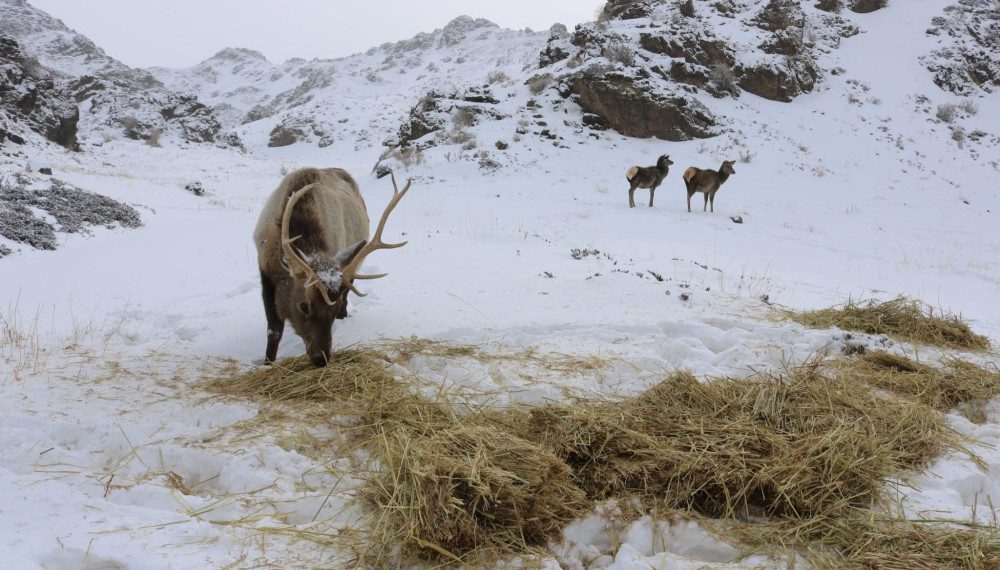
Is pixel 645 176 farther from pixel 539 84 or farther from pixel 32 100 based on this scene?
pixel 32 100

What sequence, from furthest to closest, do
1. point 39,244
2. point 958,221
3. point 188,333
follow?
point 958,221
point 39,244
point 188,333

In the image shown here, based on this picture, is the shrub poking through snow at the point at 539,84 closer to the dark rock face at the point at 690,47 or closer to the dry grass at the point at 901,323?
the dark rock face at the point at 690,47

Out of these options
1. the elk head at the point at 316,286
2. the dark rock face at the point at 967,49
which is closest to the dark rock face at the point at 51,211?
the elk head at the point at 316,286

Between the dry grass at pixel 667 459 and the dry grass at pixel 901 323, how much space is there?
116 cm

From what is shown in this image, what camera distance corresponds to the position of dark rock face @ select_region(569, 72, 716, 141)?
1897 cm

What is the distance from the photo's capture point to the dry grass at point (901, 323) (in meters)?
4.61

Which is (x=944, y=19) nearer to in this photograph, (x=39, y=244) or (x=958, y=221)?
(x=958, y=221)

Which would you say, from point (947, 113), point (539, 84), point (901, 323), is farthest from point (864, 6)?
point (901, 323)

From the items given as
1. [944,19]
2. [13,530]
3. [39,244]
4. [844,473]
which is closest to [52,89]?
[39,244]

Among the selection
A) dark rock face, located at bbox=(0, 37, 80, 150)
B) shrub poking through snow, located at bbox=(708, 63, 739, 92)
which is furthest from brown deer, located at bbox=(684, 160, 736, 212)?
dark rock face, located at bbox=(0, 37, 80, 150)

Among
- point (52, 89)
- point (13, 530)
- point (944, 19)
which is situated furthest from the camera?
point (944, 19)

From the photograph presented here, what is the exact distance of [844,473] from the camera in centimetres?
241

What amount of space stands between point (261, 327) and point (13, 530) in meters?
3.03

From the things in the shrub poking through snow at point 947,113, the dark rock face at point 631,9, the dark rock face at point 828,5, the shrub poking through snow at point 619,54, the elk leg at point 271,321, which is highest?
the dark rock face at point 828,5
